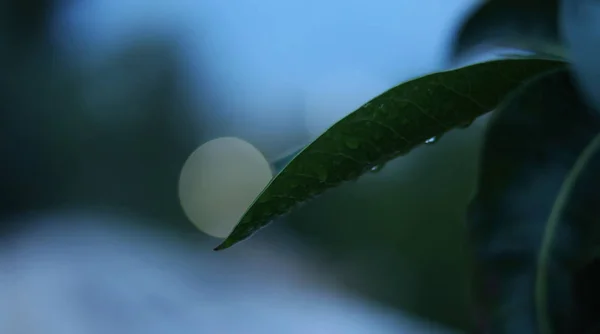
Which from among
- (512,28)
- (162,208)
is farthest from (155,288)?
(512,28)

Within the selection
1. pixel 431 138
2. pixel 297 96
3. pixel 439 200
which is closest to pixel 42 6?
pixel 297 96

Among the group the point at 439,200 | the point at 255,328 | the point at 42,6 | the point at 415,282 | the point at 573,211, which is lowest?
the point at 255,328

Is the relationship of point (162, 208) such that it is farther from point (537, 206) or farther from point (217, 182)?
point (537, 206)

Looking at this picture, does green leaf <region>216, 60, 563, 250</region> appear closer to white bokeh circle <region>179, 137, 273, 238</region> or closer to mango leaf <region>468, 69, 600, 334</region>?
mango leaf <region>468, 69, 600, 334</region>

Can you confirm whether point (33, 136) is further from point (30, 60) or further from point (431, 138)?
point (431, 138)

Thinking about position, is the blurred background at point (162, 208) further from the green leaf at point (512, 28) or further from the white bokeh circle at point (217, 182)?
the green leaf at point (512, 28)

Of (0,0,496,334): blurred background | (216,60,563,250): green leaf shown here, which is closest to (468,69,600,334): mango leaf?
(216,60,563,250): green leaf
